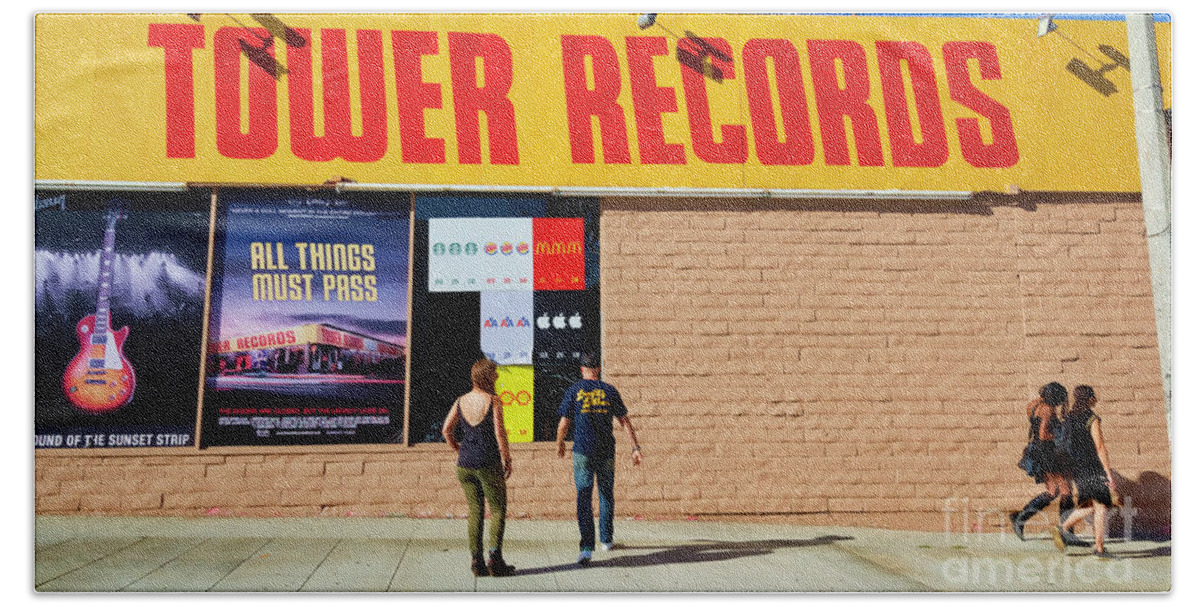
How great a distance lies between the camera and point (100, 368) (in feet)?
22.8

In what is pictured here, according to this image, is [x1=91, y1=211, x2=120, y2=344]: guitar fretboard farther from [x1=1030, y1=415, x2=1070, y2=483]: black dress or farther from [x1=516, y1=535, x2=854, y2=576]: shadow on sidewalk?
[x1=1030, y1=415, x2=1070, y2=483]: black dress

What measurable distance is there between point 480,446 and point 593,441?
98cm

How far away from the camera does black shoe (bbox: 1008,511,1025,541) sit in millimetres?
7242

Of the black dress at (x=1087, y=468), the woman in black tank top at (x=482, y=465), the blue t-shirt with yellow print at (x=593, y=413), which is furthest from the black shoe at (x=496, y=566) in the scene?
the black dress at (x=1087, y=468)

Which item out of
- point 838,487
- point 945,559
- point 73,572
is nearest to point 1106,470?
point 945,559

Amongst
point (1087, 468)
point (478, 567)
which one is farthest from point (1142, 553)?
point (478, 567)

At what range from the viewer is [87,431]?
22.9ft

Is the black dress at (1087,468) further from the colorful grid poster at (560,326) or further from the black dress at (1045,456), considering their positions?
the colorful grid poster at (560,326)

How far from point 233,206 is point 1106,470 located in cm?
754

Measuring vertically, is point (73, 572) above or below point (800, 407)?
below

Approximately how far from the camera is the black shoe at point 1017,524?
724cm

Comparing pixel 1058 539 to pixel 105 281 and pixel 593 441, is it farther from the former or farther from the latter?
pixel 105 281

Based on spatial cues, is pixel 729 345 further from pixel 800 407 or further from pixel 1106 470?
pixel 1106 470

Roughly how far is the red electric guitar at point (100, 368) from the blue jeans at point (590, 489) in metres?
3.71
